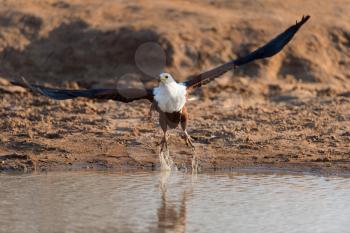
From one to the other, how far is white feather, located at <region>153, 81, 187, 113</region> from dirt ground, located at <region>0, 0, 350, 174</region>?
1.37 metres

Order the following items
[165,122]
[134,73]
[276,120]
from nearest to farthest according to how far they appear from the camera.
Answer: [165,122] → [276,120] → [134,73]

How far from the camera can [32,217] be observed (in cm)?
828

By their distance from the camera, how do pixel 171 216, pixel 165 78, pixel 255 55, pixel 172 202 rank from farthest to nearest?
pixel 255 55
pixel 165 78
pixel 172 202
pixel 171 216

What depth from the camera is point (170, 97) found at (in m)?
9.61

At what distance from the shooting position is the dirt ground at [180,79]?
11266mm

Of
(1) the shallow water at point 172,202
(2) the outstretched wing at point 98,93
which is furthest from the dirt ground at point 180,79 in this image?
(2) the outstretched wing at point 98,93

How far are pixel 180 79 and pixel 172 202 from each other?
4.95 meters

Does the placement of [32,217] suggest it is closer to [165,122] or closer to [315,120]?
[165,122]

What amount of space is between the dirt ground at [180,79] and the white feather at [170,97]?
1371mm

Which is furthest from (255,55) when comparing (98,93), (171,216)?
(171,216)

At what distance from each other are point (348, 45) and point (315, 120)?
2.70m

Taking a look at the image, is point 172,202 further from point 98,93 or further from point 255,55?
point 255,55

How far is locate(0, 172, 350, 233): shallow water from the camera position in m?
7.95

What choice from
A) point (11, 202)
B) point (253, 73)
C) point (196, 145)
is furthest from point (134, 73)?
point (11, 202)
